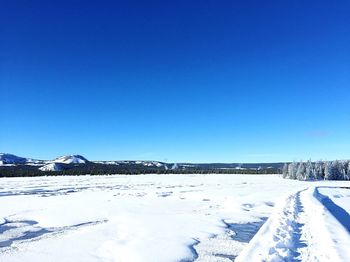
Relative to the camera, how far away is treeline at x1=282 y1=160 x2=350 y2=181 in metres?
98.9

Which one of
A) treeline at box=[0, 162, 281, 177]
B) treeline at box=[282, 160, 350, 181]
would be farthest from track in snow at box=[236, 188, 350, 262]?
treeline at box=[0, 162, 281, 177]

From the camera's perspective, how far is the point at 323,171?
103 m

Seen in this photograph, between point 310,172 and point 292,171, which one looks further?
point 292,171

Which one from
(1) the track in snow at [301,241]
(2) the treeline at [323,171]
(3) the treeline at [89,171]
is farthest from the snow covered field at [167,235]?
(3) the treeline at [89,171]

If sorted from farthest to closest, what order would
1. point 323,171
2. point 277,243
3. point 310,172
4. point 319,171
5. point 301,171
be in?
point 323,171 < point 319,171 < point 301,171 < point 310,172 < point 277,243

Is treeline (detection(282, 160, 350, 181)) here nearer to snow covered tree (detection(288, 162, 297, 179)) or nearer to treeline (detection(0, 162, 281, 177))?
snow covered tree (detection(288, 162, 297, 179))

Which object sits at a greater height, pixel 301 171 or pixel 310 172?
pixel 301 171

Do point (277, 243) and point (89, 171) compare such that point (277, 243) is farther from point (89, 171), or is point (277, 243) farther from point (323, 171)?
point (89, 171)

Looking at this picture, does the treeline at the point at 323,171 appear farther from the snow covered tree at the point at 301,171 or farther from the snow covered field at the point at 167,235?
the snow covered field at the point at 167,235

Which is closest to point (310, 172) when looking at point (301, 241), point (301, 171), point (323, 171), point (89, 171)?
point (301, 171)

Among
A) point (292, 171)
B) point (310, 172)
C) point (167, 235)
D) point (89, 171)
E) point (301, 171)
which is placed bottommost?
point (167, 235)

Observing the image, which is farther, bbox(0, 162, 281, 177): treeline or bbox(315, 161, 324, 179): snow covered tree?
bbox(0, 162, 281, 177): treeline

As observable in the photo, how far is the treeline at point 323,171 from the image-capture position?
Answer: 9888 centimetres

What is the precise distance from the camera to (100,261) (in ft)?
37.0
